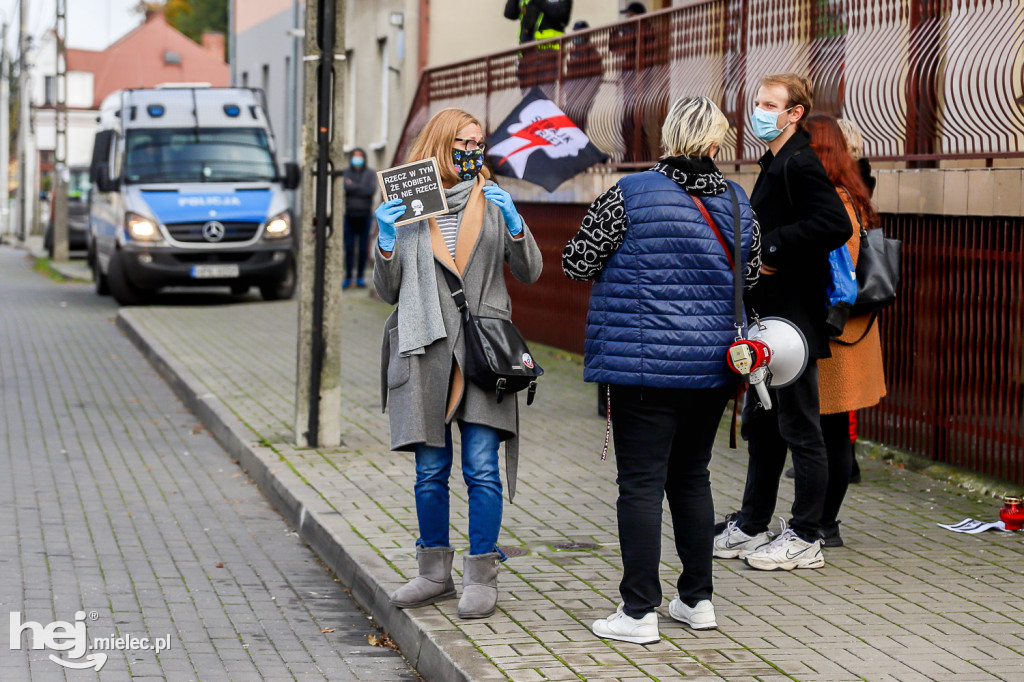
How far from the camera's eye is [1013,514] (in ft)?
22.0

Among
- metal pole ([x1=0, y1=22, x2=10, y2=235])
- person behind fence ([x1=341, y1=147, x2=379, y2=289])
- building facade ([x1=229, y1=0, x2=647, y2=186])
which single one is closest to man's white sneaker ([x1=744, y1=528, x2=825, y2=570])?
building facade ([x1=229, y1=0, x2=647, y2=186])

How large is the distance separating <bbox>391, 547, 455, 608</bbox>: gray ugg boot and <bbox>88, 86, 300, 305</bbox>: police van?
1396 centimetres

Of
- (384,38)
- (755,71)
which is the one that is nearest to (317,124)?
(755,71)

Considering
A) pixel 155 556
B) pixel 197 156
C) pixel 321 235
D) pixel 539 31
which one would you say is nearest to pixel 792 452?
pixel 155 556

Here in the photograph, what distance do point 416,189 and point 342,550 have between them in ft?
6.34

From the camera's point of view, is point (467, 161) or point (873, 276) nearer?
point (467, 161)

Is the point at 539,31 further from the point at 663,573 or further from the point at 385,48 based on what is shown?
the point at 385,48

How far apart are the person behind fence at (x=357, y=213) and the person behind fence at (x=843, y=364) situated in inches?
597

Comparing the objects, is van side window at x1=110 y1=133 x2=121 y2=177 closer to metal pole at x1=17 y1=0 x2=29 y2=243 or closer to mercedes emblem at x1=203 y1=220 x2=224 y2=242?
mercedes emblem at x1=203 y1=220 x2=224 y2=242

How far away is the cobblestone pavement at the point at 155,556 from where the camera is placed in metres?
5.20

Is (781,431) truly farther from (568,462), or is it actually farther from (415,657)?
(568,462)

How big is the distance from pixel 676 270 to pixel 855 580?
1731 mm

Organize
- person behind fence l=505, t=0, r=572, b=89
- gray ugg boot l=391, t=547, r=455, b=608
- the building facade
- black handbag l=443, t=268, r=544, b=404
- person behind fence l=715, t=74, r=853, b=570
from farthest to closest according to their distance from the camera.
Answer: the building facade → person behind fence l=505, t=0, r=572, b=89 → person behind fence l=715, t=74, r=853, b=570 → gray ugg boot l=391, t=547, r=455, b=608 → black handbag l=443, t=268, r=544, b=404

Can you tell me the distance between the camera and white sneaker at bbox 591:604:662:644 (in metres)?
4.93
